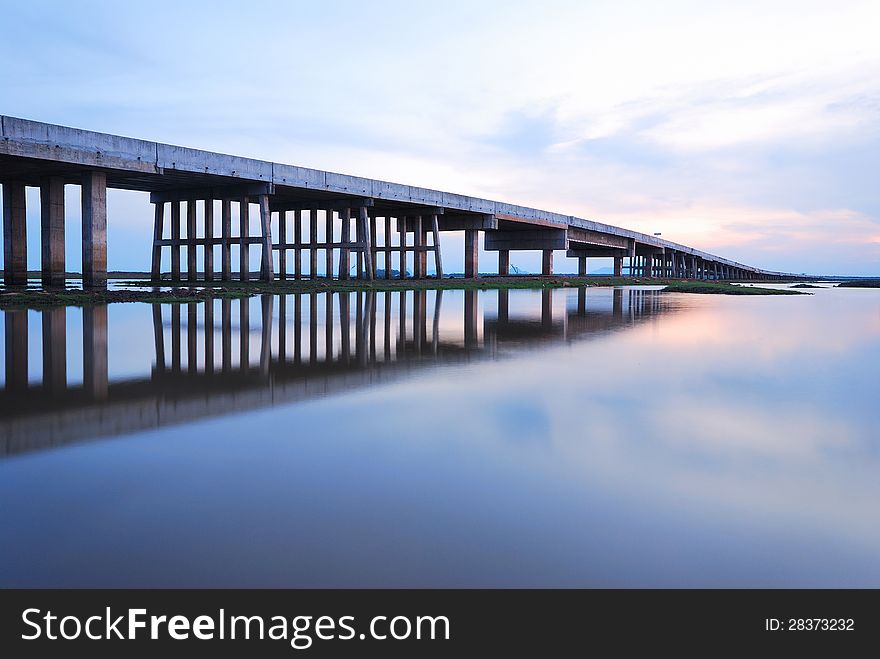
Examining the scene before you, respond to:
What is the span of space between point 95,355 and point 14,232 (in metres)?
28.2

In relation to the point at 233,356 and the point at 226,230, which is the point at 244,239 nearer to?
the point at 226,230

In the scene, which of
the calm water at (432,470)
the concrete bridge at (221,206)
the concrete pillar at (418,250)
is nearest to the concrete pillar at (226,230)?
the concrete bridge at (221,206)

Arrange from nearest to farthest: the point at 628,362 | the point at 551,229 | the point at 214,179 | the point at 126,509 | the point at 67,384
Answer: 1. the point at 126,509
2. the point at 67,384
3. the point at 628,362
4. the point at 214,179
5. the point at 551,229

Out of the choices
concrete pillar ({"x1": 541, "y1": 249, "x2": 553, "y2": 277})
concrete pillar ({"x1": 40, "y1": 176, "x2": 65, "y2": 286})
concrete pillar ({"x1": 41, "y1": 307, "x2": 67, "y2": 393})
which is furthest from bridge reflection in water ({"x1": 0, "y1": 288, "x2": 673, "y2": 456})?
concrete pillar ({"x1": 541, "y1": 249, "x2": 553, "y2": 277})

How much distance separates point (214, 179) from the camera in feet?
117

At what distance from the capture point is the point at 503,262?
71.6 meters

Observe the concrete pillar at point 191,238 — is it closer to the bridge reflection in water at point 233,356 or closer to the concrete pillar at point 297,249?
the concrete pillar at point 297,249

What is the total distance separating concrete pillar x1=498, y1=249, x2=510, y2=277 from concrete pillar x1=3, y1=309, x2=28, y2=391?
56.7 meters

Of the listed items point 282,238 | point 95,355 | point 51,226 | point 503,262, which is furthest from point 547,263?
point 95,355

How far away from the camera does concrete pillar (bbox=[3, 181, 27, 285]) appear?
32969mm

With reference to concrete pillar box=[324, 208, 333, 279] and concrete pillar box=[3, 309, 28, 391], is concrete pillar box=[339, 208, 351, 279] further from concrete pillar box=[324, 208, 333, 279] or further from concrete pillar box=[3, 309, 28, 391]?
concrete pillar box=[3, 309, 28, 391]
